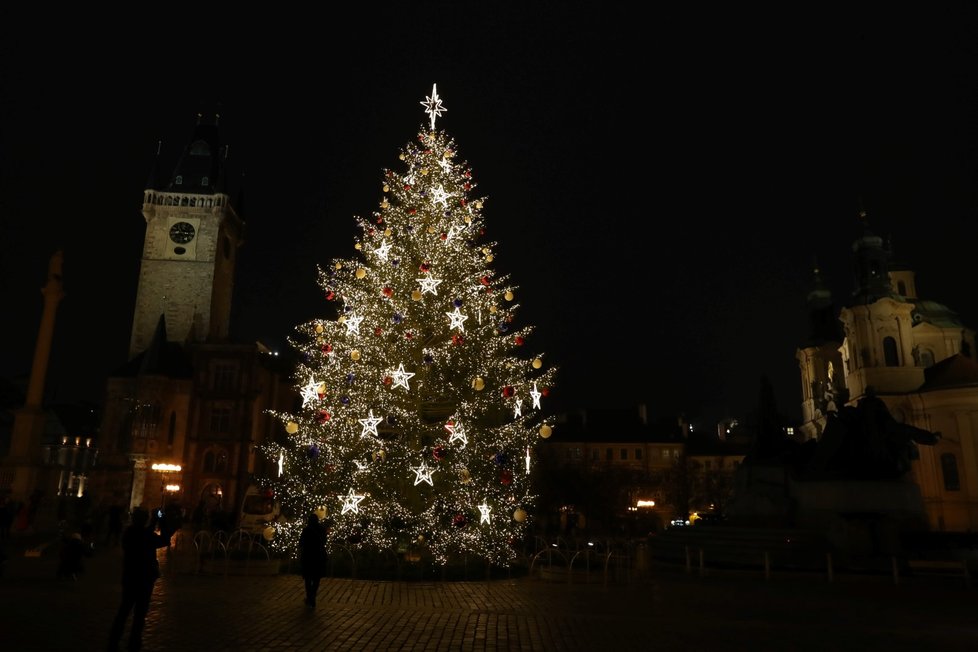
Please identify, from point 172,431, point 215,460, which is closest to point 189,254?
point 172,431

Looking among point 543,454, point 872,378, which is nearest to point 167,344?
point 543,454

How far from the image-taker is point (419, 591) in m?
14.1

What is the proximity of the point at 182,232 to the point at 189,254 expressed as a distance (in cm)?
275

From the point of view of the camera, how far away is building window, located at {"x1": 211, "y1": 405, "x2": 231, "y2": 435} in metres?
55.0

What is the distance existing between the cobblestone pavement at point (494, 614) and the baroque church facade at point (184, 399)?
112 ft

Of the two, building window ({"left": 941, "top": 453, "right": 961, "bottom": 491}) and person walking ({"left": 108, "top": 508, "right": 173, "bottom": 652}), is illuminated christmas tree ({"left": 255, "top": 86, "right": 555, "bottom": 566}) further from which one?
building window ({"left": 941, "top": 453, "right": 961, "bottom": 491})

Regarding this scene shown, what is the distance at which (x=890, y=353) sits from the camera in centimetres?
6222

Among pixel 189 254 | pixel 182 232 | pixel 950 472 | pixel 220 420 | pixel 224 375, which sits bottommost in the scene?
pixel 950 472

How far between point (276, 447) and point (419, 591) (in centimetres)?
632

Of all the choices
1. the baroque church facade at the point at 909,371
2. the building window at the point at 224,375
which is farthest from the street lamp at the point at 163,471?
the baroque church facade at the point at 909,371

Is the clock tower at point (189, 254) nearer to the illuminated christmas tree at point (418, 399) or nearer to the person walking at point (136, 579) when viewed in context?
the illuminated christmas tree at point (418, 399)

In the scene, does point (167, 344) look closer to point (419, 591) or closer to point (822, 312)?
point (419, 591)

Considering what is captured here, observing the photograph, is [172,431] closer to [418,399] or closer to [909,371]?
[418,399]

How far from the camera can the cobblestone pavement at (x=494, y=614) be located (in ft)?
29.7
